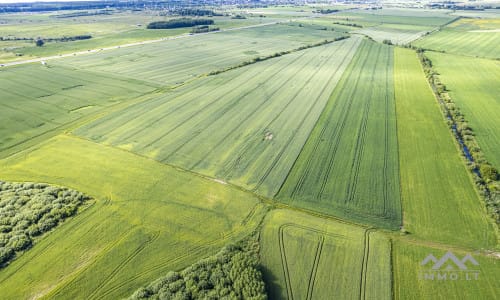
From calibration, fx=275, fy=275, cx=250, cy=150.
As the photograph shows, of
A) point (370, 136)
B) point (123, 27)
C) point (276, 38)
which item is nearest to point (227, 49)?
point (276, 38)

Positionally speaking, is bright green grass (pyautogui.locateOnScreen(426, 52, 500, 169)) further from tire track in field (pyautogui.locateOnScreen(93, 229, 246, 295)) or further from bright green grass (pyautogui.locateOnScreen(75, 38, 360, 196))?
tire track in field (pyautogui.locateOnScreen(93, 229, 246, 295))

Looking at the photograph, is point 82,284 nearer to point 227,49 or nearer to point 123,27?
point 227,49

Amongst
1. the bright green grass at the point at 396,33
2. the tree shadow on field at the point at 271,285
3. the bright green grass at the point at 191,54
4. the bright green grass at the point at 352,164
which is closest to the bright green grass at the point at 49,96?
the bright green grass at the point at 191,54

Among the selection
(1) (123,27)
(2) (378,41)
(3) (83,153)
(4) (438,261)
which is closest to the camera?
(4) (438,261)

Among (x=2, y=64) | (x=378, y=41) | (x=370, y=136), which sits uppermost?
(x=378, y=41)

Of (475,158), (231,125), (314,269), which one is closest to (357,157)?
(475,158)
